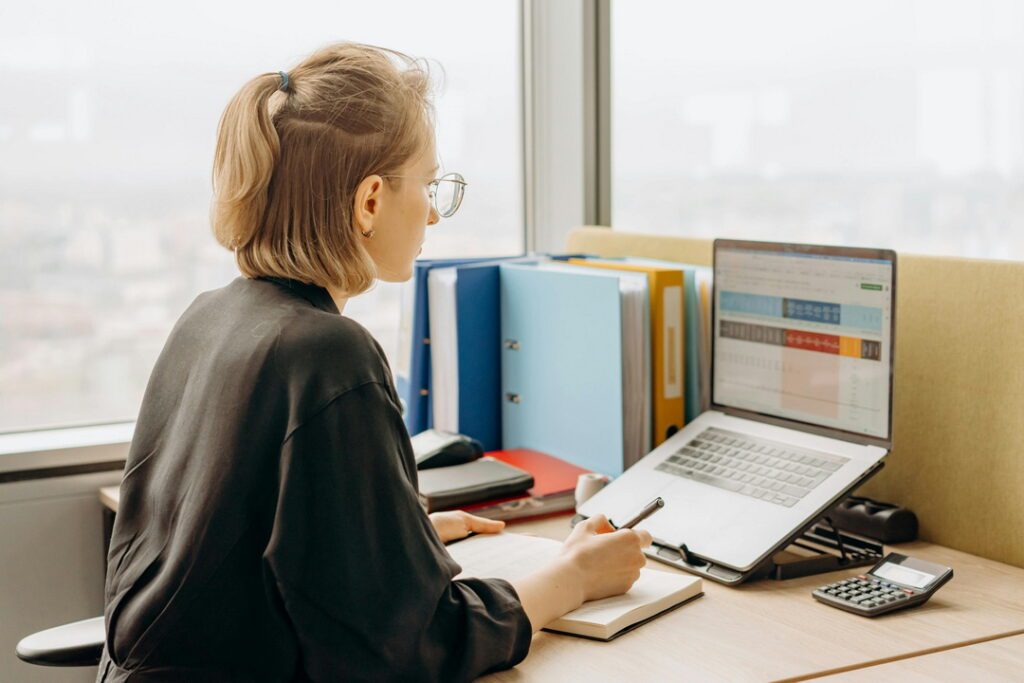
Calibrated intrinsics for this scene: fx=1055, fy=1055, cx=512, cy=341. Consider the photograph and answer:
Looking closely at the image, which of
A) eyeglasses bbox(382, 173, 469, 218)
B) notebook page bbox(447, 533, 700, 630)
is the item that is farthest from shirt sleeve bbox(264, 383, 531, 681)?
eyeglasses bbox(382, 173, 469, 218)

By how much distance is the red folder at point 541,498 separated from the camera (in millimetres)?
1611

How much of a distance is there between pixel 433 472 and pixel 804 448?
574mm

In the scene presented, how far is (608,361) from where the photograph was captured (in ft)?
5.65

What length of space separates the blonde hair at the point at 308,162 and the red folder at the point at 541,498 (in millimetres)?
575

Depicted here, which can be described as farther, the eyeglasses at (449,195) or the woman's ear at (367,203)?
the eyeglasses at (449,195)

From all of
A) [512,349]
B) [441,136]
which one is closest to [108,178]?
[441,136]

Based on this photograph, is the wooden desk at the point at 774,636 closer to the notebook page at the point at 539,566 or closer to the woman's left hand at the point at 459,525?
the notebook page at the point at 539,566

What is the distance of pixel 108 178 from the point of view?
6.79 ft

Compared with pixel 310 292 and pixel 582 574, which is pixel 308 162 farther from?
pixel 582 574

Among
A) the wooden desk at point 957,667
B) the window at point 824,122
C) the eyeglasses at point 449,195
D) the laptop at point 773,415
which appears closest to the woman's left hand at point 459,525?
the laptop at point 773,415

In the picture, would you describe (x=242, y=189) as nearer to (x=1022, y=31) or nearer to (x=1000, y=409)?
(x=1000, y=409)

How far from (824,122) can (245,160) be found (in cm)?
155

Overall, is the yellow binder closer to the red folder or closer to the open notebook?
the red folder

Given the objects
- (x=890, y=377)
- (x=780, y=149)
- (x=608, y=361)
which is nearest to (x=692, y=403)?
(x=608, y=361)
